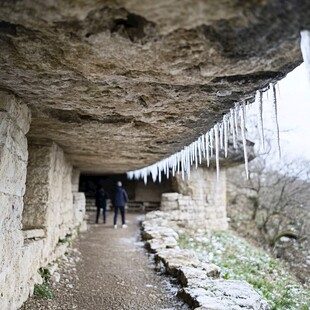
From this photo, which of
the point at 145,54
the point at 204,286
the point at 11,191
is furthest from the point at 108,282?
the point at 145,54

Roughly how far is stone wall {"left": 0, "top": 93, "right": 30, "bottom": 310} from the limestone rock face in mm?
180

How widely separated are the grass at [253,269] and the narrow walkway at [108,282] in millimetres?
1159

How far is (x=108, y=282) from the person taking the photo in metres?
4.08

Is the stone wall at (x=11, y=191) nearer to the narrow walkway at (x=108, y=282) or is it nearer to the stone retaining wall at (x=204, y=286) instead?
the narrow walkway at (x=108, y=282)

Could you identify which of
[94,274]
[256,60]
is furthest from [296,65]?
[94,274]

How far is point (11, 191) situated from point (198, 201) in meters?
7.74

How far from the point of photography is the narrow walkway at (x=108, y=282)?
3.29 metres

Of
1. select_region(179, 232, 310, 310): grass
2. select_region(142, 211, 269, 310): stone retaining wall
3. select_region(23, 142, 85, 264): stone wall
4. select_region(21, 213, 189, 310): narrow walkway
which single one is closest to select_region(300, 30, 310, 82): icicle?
select_region(142, 211, 269, 310): stone retaining wall

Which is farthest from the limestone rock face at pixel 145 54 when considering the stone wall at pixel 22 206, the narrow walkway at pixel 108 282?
the narrow walkway at pixel 108 282

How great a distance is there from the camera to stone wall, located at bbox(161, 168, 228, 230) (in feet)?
31.3

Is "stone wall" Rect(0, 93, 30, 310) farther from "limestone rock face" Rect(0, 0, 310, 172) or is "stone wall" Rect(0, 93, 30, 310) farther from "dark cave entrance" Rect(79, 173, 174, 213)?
"dark cave entrance" Rect(79, 173, 174, 213)

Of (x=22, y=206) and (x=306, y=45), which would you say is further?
(x=22, y=206)

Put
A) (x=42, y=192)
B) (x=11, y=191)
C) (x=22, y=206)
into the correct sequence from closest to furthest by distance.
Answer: (x=11, y=191) → (x=22, y=206) → (x=42, y=192)

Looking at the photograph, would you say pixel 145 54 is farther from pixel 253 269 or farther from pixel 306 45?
pixel 253 269
